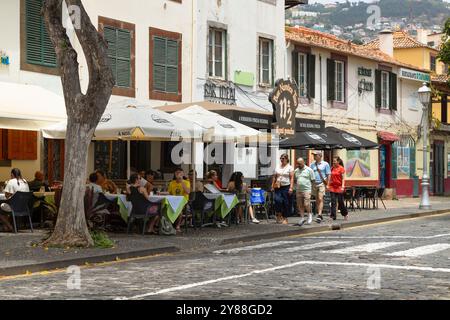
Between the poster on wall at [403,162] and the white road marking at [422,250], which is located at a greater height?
the poster on wall at [403,162]

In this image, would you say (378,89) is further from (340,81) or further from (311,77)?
(311,77)

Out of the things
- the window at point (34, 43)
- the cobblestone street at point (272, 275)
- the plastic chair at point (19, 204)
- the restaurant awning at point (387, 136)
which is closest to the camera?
the cobblestone street at point (272, 275)

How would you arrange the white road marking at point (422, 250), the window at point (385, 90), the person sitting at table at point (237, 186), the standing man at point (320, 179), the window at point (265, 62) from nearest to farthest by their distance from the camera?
the white road marking at point (422, 250)
the person sitting at table at point (237, 186)
the standing man at point (320, 179)
the window at point (265, 62)
the window at point (385, 90)

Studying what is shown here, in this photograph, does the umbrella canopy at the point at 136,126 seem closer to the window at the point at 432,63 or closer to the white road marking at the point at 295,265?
the white road marking at the point at 295,265

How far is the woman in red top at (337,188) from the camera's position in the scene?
21741 mm

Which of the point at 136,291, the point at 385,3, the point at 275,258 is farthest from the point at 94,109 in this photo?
the point at 385,3

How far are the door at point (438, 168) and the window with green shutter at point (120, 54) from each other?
24337 millimetres

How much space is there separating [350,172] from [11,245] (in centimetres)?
2161

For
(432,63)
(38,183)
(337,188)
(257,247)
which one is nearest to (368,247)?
(257,247)

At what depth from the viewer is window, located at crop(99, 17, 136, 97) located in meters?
21.2

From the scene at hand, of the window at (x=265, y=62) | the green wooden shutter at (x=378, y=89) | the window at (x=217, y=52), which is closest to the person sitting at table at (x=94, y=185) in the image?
the window at (x=217, y=52)

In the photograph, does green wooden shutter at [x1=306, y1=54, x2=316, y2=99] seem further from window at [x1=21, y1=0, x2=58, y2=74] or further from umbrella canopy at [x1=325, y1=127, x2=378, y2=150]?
window at [x1=21, y1=0, x2=58, y2=74]
